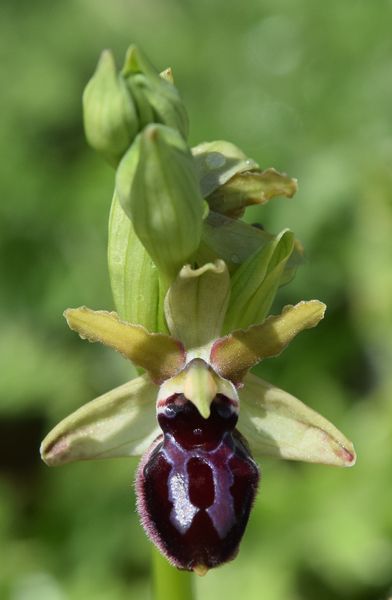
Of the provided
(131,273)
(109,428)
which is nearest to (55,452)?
(109,428)

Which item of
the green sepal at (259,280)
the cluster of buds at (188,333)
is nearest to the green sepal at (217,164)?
the cluster of buds at (188,333)

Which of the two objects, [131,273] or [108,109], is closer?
[108,109]

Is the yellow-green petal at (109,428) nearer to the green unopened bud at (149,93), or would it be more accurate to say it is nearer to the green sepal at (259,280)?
the green sepal at (259,280)

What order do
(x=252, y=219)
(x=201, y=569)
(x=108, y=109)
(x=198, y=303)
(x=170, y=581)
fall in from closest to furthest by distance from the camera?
1. (x=108, y=109)
2. (x=201, y=569)
3. (x=198, y=303)
4. (x=170, y=581)
5. (x=252, y=219)

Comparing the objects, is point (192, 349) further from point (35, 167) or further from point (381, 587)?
point (35, 167)

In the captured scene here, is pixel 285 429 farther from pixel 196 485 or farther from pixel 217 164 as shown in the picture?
pixel 217 164

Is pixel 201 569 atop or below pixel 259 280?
below
